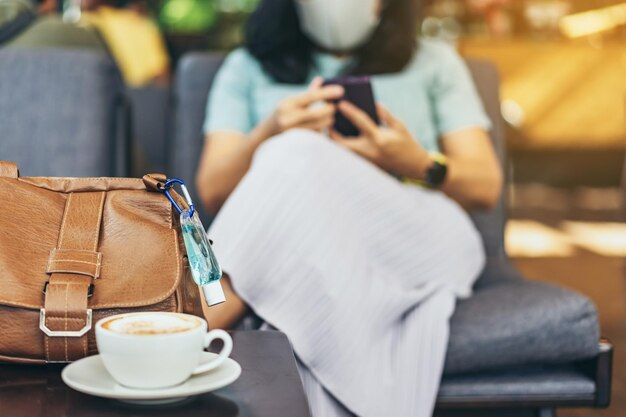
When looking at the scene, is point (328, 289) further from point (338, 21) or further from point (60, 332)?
point (338, 21)

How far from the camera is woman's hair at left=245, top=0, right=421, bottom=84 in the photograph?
1.75m

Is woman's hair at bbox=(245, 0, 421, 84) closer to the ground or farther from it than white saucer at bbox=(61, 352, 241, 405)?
farther from it

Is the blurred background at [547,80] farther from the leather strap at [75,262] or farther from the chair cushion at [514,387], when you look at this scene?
the leather strap at [75,262]

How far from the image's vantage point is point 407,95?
1744 millimetres

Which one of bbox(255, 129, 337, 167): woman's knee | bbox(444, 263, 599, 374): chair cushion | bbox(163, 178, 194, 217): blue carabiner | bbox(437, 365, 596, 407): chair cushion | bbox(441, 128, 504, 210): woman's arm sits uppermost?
bbox(163, 178, 194, 217): blue carabiner

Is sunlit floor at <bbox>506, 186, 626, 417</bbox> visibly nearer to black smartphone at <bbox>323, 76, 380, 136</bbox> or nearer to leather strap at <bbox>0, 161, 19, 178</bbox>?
black smartphone at <bbox>323, 76, 380, 136</bbox>

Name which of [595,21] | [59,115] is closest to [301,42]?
[59,115]

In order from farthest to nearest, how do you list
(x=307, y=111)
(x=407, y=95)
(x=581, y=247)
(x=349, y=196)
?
(x=581, y=247) < (x=407, y=95) < (x=307, y=111) < (x=349, y=196)

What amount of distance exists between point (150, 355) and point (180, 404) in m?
0.05

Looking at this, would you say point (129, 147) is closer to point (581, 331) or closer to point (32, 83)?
point (32, 83)

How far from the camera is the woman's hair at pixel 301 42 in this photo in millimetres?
1753

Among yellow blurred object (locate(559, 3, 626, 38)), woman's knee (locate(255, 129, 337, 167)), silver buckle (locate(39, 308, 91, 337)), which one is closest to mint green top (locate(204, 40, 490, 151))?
woman's knee (locate(255, 129, 337, 167))

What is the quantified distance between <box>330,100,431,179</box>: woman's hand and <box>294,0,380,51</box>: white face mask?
0.28 m

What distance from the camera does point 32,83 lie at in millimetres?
1603
